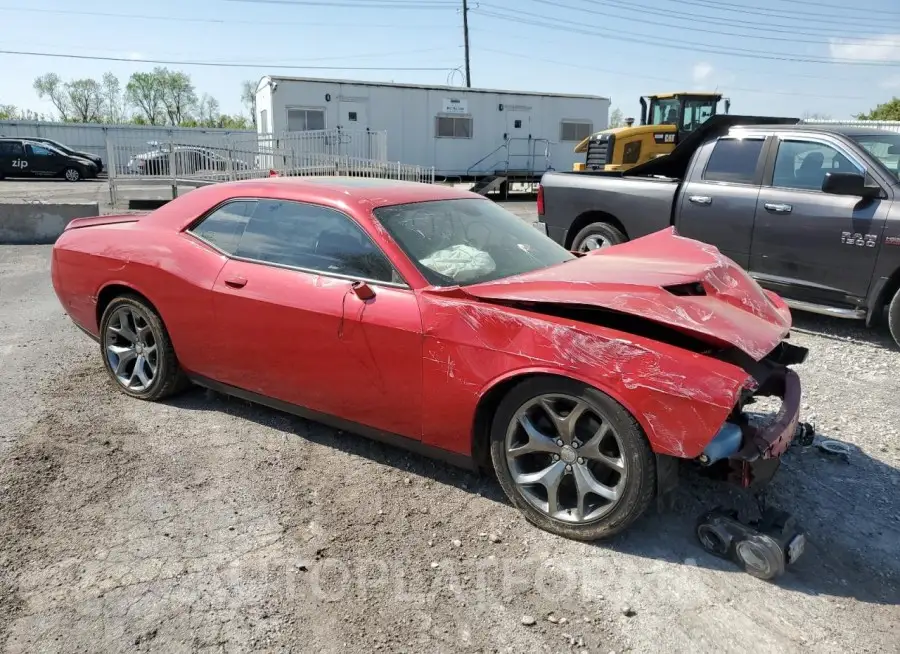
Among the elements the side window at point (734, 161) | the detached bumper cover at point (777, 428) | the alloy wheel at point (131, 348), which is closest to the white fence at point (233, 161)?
the side window at point (734, 161)

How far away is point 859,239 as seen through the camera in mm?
5750

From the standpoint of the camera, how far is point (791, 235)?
20.2ft

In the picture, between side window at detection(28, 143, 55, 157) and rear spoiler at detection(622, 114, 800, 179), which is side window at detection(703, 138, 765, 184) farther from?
side window at detection(28, 143, 55, 157)

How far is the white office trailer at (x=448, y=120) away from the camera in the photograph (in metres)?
21.5

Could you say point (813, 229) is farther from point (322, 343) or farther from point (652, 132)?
point (652, 132)

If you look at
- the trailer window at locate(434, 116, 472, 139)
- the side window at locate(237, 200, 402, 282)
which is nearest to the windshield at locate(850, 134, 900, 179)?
the side window at locate(237, 200, 402, 282)

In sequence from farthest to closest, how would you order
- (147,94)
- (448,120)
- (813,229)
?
(147,94) < (448,120) < (813,229)

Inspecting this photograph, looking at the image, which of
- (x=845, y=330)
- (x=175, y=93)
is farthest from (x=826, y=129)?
(x=175, y=93)

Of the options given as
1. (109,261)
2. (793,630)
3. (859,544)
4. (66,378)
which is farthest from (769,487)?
(66,378)

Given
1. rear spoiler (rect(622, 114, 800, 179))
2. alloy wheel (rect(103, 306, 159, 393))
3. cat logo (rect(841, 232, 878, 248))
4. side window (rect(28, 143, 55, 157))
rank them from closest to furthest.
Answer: alloy wheel (rect(103, 306, 159, 393))
cat logo (rect(841, 232, 878, 248))
rear spoiler (rect(622, 114, 800, 179))
side window (rect(28, 143, 55, 157))

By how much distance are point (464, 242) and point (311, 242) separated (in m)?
0.83

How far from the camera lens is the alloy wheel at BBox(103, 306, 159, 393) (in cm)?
437

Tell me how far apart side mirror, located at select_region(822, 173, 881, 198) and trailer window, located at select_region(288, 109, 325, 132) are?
59.1 feet

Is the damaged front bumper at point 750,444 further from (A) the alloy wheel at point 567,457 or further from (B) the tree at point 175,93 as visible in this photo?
(B) the tree at point 175,93
